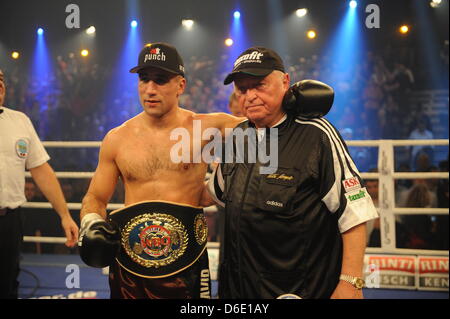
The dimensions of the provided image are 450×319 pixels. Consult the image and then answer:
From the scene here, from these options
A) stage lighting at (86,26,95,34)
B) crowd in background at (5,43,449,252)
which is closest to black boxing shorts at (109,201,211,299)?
crowd in background at (5,43,449,252)

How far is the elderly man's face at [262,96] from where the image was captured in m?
1.59

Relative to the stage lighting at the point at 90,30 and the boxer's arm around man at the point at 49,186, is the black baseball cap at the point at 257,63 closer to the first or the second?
the boxer's arm around man at the point at 49,186

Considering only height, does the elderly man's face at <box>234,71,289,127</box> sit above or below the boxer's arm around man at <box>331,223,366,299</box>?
above

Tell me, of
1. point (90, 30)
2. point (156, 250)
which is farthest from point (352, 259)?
point (90, 30)

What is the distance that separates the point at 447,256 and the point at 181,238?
297 centimetres

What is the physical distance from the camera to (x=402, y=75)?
303 inches

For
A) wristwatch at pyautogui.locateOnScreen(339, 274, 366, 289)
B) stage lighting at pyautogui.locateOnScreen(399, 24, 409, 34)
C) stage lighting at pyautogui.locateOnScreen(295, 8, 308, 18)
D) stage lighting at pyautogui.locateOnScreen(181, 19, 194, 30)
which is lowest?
wristwatch at pyautogui.locateOnScreen(339, 274, 366, 289)

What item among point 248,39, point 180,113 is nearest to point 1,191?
point 180,113

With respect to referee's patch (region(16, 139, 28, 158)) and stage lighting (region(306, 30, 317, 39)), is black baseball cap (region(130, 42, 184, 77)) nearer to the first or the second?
referee's patch (region(16, 139, 28, 158))

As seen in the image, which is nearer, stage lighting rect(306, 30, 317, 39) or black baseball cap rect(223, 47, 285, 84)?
black baseball cap rect(223, 47, 285, 84)

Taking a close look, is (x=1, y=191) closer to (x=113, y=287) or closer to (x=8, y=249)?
(x=8, y=249)

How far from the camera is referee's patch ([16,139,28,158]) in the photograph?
273 centimetres

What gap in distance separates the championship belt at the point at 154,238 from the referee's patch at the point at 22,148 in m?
1.15

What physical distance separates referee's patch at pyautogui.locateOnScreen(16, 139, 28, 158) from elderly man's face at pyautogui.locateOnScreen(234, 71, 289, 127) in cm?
173
